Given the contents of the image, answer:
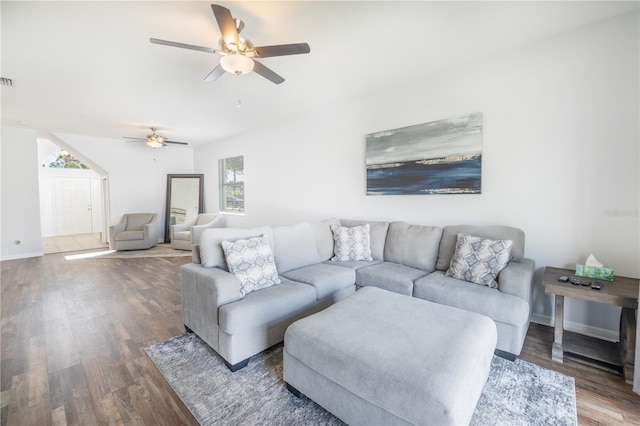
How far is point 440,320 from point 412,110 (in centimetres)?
259

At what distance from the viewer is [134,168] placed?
679 cm

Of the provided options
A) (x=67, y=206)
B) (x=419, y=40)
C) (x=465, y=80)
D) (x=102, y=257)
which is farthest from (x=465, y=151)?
(x=67, y=206)

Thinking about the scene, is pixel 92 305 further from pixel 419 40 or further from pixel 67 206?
pixel 67 206

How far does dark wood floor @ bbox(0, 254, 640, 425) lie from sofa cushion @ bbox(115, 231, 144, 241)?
86.9 inches

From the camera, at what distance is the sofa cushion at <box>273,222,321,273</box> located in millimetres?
2861

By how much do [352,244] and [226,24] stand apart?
242 centimetres

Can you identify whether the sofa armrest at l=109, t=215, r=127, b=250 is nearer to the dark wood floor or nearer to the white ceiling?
the dark wood floor

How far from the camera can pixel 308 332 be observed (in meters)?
1.59

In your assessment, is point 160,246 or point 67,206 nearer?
point 160,246

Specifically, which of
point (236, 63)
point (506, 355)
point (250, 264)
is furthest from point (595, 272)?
point (236, 63)

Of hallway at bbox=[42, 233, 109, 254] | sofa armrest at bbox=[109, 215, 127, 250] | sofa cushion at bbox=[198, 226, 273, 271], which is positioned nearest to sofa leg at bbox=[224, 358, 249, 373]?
sofa cushion at bbox=[198, 226, 273, 271]

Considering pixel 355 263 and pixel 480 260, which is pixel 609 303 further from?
pixel 355 263

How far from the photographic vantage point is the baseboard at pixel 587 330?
2.29 m

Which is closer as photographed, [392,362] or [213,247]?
[392,362]
